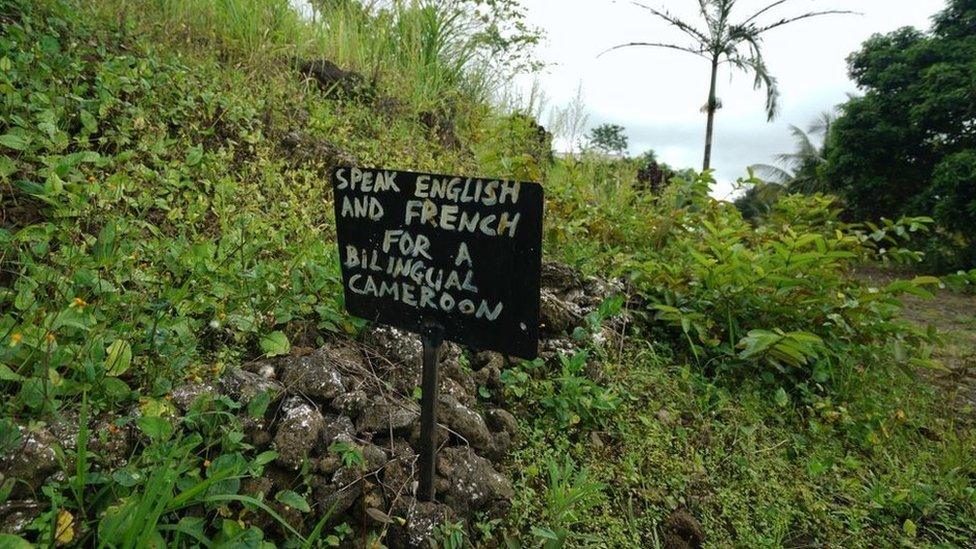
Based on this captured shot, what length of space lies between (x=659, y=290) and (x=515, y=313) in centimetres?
192

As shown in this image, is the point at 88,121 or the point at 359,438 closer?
the point at 359,438

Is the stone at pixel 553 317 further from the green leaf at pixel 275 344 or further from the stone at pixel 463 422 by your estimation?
the green leaf at pixel 275 344

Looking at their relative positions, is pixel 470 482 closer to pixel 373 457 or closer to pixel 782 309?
pixel 373 457

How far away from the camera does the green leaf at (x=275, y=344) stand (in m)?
1.84

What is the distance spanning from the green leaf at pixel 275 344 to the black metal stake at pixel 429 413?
1.89 feet

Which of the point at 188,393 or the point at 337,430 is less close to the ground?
the point at 188,393

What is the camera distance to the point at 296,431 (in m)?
1.56

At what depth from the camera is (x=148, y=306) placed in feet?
5.75

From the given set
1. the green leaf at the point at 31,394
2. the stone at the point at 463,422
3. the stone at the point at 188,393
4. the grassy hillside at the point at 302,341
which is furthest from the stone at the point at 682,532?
the green leaf at the point at 31,394

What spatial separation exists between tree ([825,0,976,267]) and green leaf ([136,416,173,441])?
1570 centimetres

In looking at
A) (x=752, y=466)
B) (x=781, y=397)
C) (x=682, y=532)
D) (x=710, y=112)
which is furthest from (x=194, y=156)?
(x=710, y=112)

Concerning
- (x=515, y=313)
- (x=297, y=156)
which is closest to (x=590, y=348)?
(x=515, y=313)

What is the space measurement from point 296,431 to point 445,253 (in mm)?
666

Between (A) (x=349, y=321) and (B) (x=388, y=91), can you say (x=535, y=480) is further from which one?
(B) (x=388, y=91)
